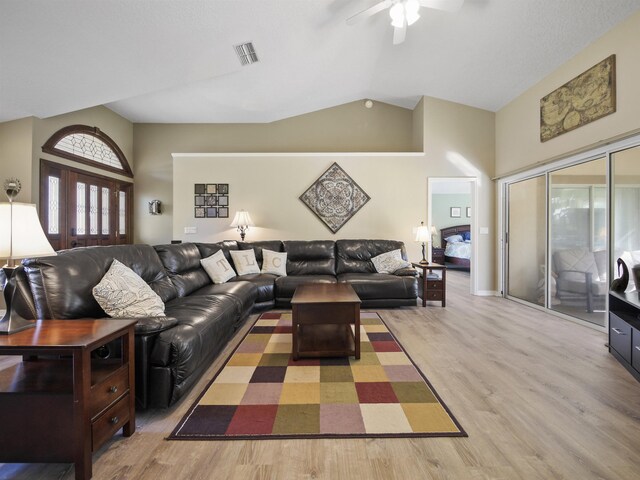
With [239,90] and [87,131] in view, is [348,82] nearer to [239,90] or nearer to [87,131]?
[239,90]

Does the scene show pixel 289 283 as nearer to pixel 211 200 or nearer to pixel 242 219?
pixel 242 219

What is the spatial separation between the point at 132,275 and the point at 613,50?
15.9 feet

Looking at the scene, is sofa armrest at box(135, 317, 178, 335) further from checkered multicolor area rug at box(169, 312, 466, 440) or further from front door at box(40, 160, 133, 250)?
front door at box(40, 160, 133, 250)

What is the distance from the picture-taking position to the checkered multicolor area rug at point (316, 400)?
1545 millimetres

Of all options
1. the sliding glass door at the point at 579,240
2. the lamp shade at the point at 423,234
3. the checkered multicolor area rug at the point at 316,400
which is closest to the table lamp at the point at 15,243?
the checkered multicolor area rug at the point at 316,400

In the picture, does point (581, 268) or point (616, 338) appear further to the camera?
point (581, 268)

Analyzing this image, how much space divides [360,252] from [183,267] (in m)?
2.61

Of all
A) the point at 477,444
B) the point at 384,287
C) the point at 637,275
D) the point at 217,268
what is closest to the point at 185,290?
the point at 217,268

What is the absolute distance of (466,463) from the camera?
4.36 ft

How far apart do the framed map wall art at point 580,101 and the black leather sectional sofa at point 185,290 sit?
2501 mm

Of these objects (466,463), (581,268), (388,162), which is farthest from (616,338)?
(388,162)

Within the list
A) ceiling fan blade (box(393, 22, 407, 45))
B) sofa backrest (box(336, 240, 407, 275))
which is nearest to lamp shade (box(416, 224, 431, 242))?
sofa backrest (box(336, 240, 407, 275))

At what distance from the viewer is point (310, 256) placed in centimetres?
469

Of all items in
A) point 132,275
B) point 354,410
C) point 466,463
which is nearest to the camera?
point 466,463
